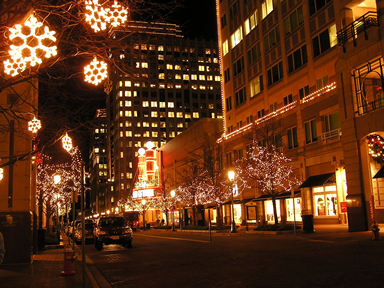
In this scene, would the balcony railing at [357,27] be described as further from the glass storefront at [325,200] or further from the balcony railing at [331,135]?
the glass storefront at [325,200]

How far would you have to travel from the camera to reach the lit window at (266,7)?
145ft

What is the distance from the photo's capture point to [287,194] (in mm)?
37500

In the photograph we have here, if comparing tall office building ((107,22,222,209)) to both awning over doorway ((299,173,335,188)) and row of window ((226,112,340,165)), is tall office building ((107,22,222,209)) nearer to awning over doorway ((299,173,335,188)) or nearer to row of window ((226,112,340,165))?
row of window ((226,112,340,165))

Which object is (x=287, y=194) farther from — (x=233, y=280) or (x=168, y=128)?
(x=168, y=128)

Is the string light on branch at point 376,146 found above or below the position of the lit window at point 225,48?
below

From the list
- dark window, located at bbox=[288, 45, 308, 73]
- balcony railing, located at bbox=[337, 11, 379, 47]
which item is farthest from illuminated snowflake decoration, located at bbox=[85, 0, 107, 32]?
dark window, located at bbox=[288, 45, 308, 73]

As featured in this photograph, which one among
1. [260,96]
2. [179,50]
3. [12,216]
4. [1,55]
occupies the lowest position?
[12,216]

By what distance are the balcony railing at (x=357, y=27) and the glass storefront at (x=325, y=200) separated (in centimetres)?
1228

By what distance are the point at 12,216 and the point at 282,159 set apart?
974 inches

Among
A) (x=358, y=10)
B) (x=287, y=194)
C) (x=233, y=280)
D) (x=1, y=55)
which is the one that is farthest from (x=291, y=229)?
(x=1, y=55)

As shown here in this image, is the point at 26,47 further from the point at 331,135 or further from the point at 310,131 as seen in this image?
the point at 310,131

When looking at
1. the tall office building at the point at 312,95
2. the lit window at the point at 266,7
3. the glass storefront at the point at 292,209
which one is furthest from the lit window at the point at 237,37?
the glass storefront at the point at 292,209

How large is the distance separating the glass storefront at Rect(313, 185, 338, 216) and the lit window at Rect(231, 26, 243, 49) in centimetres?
2257

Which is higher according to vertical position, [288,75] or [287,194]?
[288,75]
